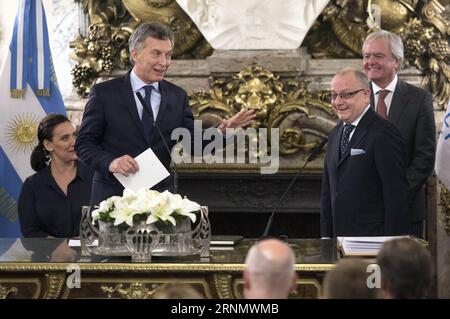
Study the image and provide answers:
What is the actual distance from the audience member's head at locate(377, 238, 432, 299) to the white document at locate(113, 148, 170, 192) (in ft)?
6.07

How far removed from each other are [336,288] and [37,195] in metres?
3.12

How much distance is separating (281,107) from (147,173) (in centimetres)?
237

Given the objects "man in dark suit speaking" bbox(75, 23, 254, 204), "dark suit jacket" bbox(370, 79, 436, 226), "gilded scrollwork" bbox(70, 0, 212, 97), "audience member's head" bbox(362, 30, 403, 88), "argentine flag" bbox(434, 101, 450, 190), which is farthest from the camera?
"gilded scrollwork" bbox(70, 0, 212, 97)

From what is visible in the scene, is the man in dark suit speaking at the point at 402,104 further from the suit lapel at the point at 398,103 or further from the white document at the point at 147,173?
the white document at the point at 147,173

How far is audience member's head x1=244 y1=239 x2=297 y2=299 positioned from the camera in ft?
8.63

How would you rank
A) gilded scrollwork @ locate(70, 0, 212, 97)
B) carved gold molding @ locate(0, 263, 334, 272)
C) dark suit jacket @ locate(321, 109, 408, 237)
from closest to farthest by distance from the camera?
1. carved gold molding @ locate(0, 263, 334, 272)
2. dark suit jacket @ locate(321, 109, 408, 237)
3. gilded scrollwork @ locate(70, 0, 212, 97)

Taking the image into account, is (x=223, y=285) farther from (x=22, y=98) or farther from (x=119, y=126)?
(x=22, y=98)

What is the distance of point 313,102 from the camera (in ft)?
22.5

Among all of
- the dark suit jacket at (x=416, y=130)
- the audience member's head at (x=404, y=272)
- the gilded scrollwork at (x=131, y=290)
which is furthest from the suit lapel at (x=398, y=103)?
the audience member's head at (x=404, y=272)

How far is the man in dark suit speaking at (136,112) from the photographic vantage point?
5.05m

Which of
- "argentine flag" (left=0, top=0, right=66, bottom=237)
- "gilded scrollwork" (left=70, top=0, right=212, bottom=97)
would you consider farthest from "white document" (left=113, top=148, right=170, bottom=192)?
"gilded scrollwork" (left=70, top=0, right=212, bottom=97)

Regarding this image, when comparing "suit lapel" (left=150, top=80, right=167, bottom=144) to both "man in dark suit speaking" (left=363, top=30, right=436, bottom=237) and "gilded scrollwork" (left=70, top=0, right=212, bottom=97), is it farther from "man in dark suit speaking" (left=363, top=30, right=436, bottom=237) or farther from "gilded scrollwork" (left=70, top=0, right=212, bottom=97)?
"gilded scrollwork" (left=70, top=0, right=212, bottom=97)

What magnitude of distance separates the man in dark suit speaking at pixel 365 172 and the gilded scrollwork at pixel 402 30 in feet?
7.04
